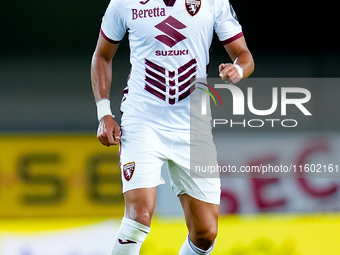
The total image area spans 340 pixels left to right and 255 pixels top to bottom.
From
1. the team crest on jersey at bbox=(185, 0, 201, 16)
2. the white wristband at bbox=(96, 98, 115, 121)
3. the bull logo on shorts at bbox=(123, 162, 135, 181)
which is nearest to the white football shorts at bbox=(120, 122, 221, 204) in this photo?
the bull logo on shorts at bbox=(123, 162, 135, 181)

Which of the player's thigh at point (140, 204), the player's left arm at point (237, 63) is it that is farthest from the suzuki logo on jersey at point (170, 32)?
the player's thigh at point (140, 204)

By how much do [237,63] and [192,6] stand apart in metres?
0.35

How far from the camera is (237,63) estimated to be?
3.24m

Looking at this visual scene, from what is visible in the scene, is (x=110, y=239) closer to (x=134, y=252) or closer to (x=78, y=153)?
(x=78, y=153)

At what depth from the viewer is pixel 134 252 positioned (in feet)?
9.48

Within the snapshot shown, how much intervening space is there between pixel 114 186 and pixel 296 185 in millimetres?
1270

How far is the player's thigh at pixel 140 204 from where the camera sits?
Answer: 9.39ft

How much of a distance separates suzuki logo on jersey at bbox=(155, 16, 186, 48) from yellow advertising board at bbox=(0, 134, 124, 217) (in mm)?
1807

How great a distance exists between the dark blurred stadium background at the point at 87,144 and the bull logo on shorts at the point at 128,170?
1.24 meters

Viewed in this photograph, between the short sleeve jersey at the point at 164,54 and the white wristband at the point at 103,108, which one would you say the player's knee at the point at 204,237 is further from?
the white wristband at the point at 103,108

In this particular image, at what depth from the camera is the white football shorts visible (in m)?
2.97

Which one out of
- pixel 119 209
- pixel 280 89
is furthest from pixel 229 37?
pixel 280 89
